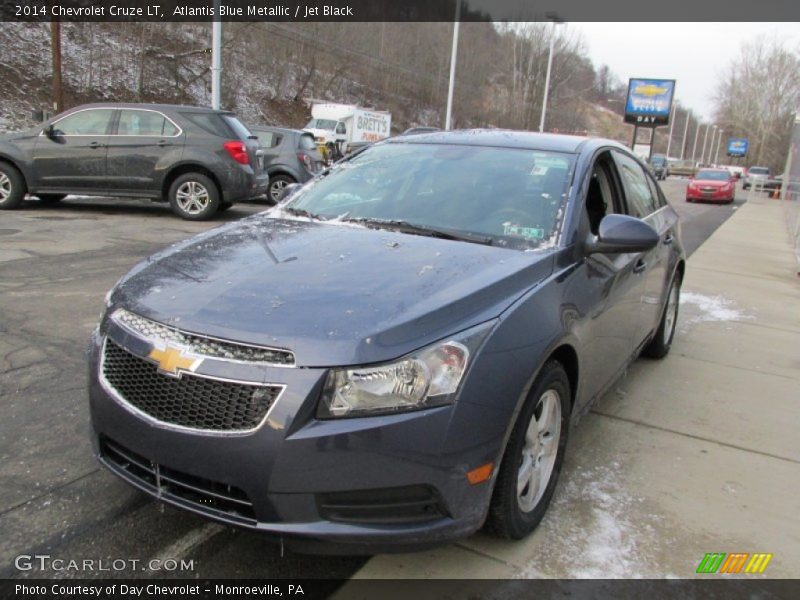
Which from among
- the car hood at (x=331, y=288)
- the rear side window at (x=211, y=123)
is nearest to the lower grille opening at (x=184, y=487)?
the car hood at (x=331, y=288)

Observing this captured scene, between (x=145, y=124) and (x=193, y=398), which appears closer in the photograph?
(x=193, y=398)

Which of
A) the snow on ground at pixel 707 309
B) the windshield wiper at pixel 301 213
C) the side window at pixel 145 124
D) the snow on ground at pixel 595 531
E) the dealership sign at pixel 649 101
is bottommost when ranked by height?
the snow on ground at pixel 595 531

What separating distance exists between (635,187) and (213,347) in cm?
334

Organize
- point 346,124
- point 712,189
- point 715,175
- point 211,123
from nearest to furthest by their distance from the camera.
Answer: point 211,123 → point 712,189 → point 715,175 → point 346,124

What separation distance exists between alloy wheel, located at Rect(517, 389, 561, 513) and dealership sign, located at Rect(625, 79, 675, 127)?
178ft

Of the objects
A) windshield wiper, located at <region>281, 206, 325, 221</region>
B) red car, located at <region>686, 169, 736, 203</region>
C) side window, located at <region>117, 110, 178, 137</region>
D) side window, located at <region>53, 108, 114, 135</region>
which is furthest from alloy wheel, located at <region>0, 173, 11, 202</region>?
red car, located at <region>686, 169, 736, 203</region>

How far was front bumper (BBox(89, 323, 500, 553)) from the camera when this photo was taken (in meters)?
2.07

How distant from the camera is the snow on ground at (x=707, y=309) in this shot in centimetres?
706

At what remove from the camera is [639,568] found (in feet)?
8.68

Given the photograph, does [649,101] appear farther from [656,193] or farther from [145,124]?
[656,193]

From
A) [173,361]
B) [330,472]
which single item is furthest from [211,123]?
[330,472]

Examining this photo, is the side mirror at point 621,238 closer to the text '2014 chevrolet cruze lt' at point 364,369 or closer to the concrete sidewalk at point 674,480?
the text '2014 chevrolet cruze lt' at point 364,369

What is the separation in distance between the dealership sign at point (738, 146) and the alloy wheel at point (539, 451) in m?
92.2

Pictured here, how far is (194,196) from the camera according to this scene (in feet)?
35.2
